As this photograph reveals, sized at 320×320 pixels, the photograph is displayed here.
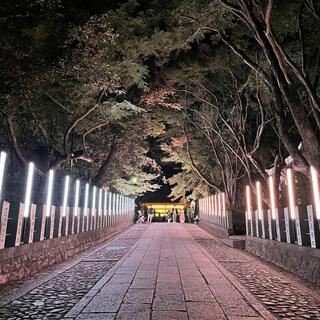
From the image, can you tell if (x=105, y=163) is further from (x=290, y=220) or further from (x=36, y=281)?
(x=290, y=220)

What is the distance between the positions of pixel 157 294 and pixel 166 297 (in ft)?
0.99

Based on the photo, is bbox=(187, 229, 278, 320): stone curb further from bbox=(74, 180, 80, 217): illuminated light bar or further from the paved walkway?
bbox=(74, 180, 80, 217): illuminated light bar

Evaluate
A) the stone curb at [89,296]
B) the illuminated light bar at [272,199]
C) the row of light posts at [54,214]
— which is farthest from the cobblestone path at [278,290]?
the row of light posts at [54,214]

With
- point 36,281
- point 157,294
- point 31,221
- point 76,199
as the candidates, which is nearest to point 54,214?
point 31,221

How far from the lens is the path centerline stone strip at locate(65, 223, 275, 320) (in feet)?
18.2

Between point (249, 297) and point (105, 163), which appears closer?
point (249, 297)

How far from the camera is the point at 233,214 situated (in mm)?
20266

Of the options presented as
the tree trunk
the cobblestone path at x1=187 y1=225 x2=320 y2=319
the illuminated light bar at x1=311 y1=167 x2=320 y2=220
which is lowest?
the cobblestone path at x1=187 y1=225 x2=320 y2=319

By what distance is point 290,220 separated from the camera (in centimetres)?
1053

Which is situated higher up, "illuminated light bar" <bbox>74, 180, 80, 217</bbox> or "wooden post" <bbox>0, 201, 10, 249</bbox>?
"illuminated light bar" <bbox>74, 180, 80, 217</bbox>

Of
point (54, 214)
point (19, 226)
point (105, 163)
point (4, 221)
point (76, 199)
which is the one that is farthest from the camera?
point (105, 163)

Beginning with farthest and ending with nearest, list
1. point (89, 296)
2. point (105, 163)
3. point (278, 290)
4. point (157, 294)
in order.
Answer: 1. point (105, 163)
2. point (278, 290)
3. point (157, 294)
4. point (89, 296)

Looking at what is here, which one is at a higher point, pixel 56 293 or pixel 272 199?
pixel 272 199

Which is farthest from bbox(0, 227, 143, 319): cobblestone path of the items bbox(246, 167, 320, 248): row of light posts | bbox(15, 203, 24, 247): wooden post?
bbox(246, 167, 320, 248): row of light posts
